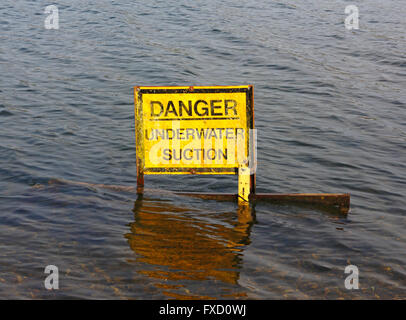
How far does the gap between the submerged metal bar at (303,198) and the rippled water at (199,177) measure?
0.11m

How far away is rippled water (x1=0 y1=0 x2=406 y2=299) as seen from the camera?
18.5 ft

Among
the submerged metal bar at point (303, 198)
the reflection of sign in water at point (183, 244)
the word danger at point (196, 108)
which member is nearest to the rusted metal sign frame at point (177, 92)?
the word danger at point (196, 108)

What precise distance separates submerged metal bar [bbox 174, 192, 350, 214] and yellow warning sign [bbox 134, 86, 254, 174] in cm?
58

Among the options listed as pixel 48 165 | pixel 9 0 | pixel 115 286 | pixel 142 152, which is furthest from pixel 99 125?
pixel 9 0

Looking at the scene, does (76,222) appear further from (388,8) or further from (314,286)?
(388,8)

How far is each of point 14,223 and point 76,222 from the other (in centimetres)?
76

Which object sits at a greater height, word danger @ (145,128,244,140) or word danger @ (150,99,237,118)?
word danger @ (150,99,237,118)

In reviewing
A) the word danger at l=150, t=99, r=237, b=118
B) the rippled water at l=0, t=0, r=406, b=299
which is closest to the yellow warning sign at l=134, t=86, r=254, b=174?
the word danger at l=150, t=99, r=237, b=118

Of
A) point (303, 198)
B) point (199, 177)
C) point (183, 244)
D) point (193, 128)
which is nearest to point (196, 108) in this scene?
point (193, 128)

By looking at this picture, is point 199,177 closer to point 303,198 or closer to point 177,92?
point 303,198

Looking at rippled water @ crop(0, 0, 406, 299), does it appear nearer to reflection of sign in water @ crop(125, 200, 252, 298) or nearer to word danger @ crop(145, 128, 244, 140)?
reflection of sign in water @ crop(125, 200, 252, 298)

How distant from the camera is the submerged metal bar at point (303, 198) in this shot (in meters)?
7.21

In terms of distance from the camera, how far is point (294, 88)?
13.9 meters

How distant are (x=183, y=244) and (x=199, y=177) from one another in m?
2.59
